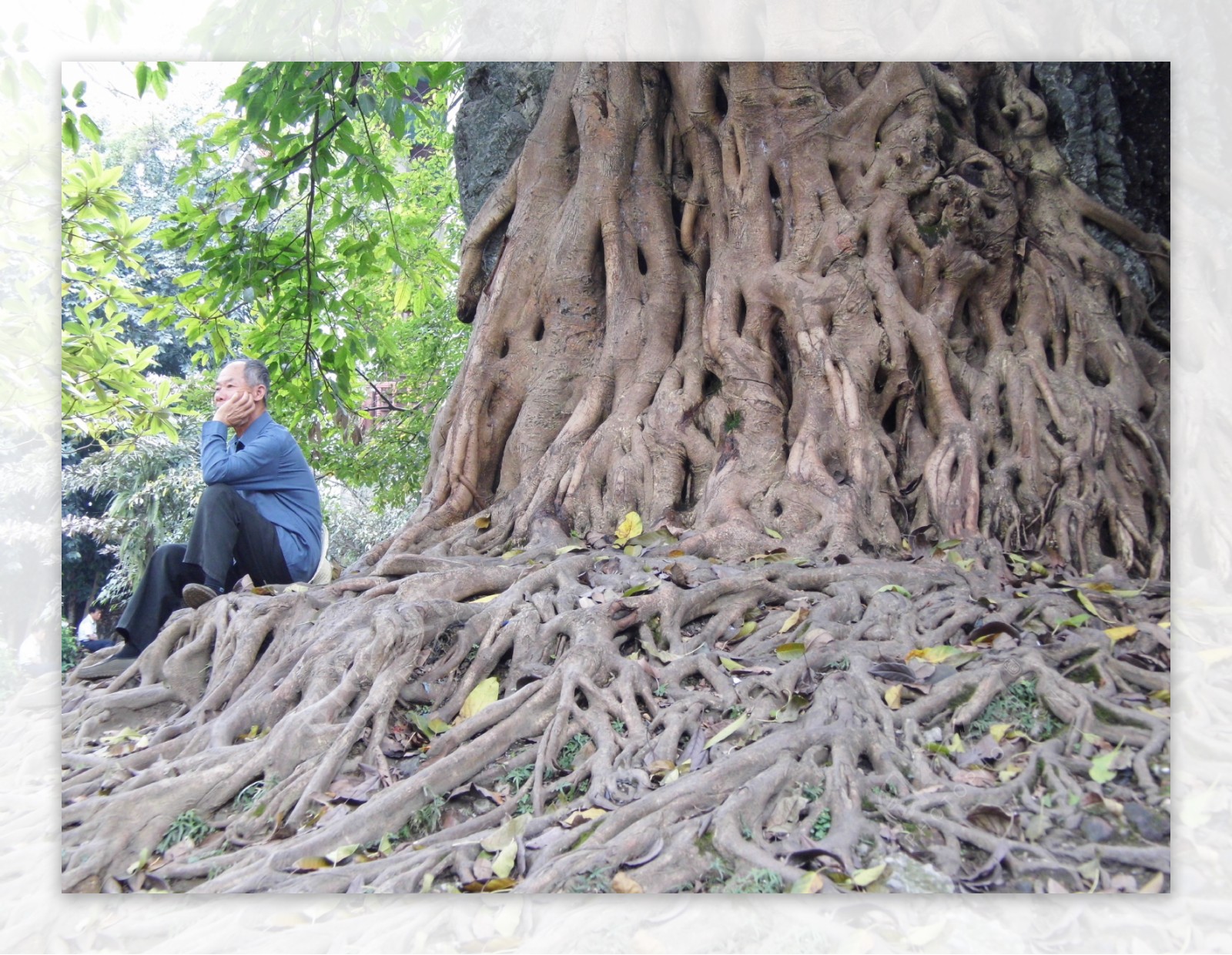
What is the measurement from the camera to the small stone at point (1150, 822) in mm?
2361

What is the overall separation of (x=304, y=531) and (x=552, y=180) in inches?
77.6

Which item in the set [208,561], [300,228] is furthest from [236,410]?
[300,228]

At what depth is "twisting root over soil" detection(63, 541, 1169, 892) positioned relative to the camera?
2.32 m

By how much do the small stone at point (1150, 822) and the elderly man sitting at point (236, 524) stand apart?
9.54ft

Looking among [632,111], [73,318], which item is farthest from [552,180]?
[73,318]

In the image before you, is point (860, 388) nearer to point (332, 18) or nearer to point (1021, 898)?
point (1021, 898)

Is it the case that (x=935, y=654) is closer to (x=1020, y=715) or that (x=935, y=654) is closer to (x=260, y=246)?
(x=1020, y=715)

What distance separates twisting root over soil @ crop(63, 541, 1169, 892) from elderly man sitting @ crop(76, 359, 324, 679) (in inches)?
13.2

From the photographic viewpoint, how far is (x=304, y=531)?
13.2 ft

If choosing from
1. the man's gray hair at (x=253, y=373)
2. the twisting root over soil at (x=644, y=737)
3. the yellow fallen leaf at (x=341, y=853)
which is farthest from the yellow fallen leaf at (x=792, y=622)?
the man's gray hair at (x=253, y=373)

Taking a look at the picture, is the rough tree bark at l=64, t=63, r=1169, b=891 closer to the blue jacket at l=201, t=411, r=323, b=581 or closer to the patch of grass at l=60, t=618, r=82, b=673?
the blue jacket at l=201, t=411, r=323, b=581

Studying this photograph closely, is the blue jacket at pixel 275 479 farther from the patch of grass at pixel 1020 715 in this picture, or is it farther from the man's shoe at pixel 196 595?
the patch of grass at pixel 1020 715

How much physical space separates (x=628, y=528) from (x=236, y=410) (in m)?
1.54

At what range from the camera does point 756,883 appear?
7.32 ft
